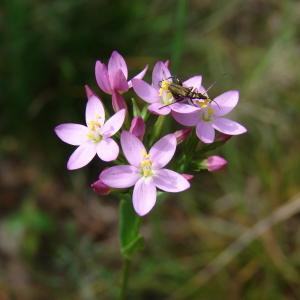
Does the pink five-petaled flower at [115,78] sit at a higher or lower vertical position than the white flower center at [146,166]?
higher

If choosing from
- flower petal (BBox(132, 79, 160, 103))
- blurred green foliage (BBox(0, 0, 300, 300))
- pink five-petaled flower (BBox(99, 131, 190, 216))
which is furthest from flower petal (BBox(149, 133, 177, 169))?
blurred green foliage (BBox(0, 0, 300, 300))

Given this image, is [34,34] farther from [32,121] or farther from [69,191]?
[69,191]

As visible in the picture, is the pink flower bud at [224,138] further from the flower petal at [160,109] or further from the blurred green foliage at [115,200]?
the blurred green foliage at [115,200]

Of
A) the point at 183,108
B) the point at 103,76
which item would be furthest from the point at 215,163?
the point at 103,76

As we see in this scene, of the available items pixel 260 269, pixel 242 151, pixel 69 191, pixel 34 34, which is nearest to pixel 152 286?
pixel 260 269

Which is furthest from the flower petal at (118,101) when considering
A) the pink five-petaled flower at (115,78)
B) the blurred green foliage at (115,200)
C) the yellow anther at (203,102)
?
the blurred green foliage at (115,200)

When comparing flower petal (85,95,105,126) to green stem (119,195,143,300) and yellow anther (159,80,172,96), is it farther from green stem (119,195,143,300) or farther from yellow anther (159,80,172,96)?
green stem (119,195,143,300)
